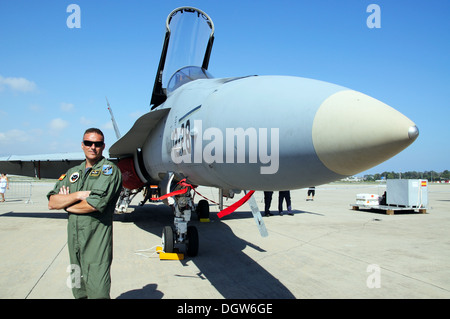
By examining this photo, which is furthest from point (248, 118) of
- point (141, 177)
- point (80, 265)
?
point (141, 177)

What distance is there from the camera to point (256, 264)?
4949mm

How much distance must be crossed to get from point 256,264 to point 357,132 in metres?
3.63

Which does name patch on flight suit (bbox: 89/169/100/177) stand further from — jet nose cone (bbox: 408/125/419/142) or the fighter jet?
jet nose cone (bbox: 408/125/419/142)

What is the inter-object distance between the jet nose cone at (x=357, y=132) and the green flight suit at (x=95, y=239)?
1689 millimetres

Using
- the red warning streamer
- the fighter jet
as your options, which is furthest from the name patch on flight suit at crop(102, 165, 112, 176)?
the red warning streamer

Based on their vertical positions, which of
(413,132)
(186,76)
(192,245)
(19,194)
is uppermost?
(186,76)

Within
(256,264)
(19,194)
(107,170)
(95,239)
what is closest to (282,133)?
(107,170)

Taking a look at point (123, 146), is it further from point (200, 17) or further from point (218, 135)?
point (218, 135)

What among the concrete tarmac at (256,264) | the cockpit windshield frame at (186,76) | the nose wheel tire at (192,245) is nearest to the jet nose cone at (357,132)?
the concrete tarmac at (256,264)

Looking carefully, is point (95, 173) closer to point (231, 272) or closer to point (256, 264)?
point (231, 272)

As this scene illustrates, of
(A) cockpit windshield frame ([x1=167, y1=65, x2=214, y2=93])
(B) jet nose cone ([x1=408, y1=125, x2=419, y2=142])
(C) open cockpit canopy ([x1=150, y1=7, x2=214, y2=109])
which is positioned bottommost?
(B) jet nose cone ([x1=408, y1=125, x2=419, y2=142])

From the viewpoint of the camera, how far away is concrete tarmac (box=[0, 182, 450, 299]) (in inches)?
147

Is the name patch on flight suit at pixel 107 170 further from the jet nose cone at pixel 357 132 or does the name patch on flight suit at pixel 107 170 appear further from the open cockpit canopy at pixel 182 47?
the open cockpit canopy at pixel 182 47

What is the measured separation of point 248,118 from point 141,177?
551cm
